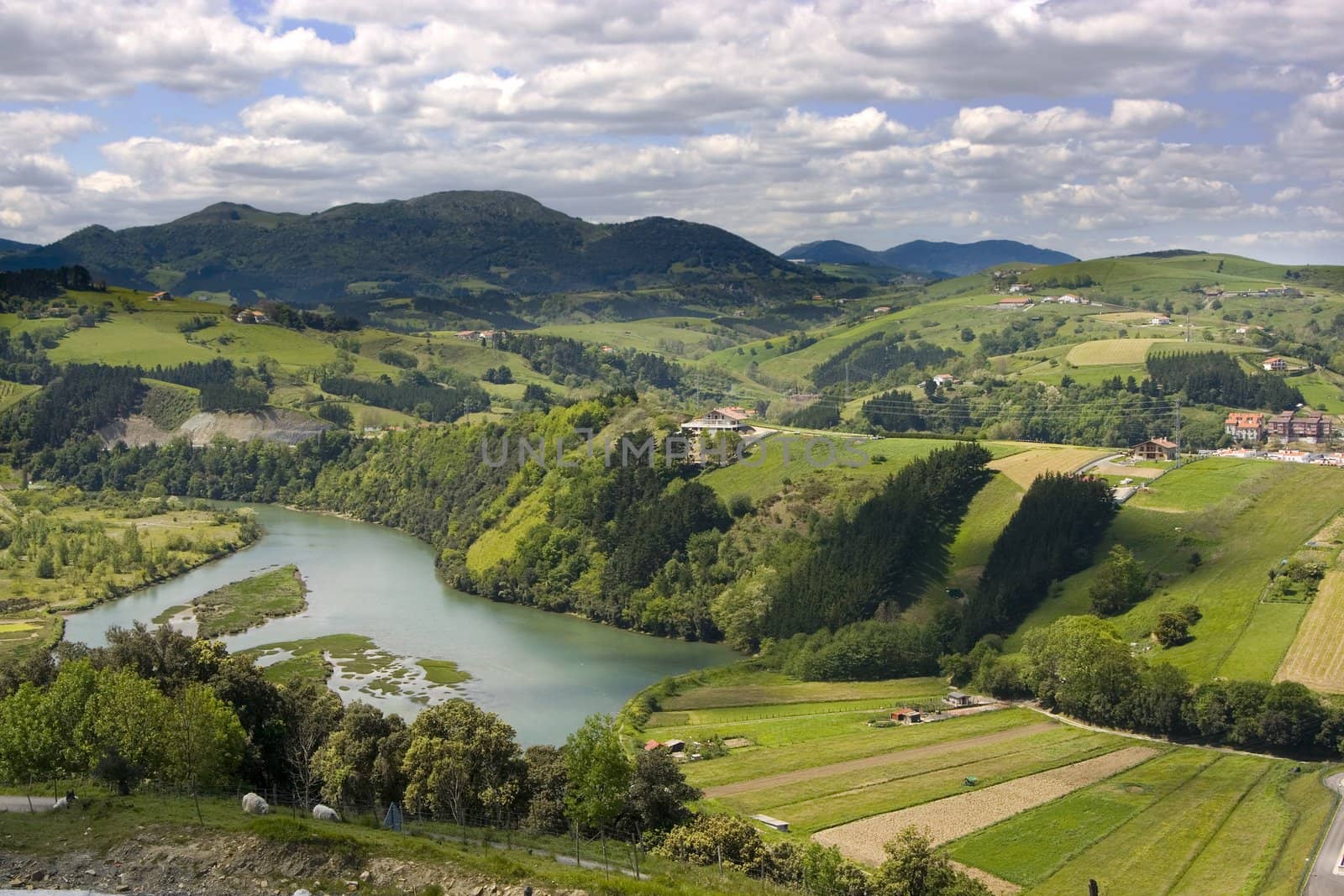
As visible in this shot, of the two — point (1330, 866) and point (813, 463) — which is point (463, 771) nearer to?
point (1330, 866)

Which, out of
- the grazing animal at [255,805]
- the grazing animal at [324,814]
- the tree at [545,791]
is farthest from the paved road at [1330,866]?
the grazing animal at [255,805]

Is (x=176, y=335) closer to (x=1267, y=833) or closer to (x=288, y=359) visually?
(x=288, y=359)

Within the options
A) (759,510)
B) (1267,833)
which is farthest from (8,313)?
(1267,833)

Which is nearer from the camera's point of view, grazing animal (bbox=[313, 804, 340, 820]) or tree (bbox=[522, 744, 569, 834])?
grazing animal (bbox=[313, 804, 340, 820])

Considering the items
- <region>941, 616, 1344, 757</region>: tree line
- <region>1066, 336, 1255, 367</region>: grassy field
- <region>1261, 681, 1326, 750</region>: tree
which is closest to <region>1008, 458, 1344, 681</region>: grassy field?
<region>941, 616, 1344, 757</region>: tree line

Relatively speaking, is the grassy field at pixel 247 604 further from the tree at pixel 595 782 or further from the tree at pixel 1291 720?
the tree at pixel 1291 720

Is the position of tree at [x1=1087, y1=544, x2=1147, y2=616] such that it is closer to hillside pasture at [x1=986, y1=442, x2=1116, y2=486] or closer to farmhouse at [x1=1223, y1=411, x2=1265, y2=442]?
hillside pasture at [x1=986, y1=442, x2=1116, y2=486]
